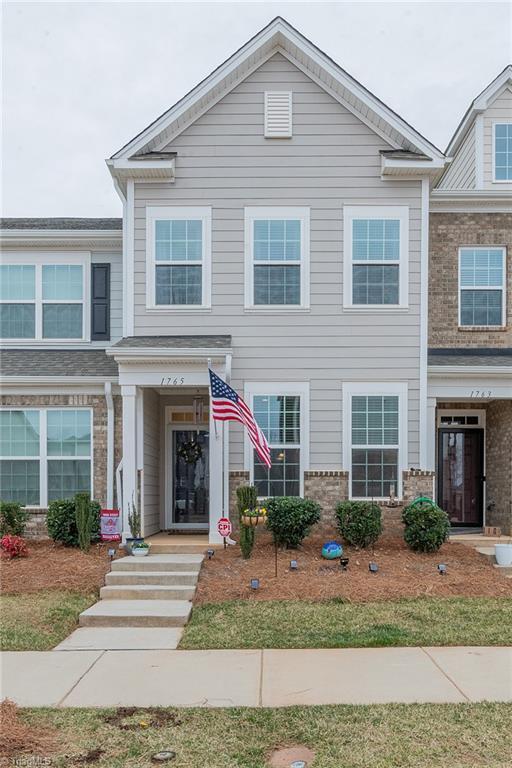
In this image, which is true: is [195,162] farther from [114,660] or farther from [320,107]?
[114,660]

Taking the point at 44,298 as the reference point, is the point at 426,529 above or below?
below

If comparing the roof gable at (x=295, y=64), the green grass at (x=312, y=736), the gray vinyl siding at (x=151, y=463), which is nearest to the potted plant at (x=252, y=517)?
the gray vinyl siding at (x=151, y=463)

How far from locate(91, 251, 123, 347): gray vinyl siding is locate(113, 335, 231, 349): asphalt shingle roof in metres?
1.67

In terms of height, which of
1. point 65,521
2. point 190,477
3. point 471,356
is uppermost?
point 471,356

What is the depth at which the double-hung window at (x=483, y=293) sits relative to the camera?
13070 millimetres

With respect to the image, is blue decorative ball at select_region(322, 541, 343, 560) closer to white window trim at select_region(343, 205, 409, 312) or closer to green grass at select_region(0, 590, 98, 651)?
green grass at select_region(0, 590, 98, 651)

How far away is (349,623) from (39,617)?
326 centimetres

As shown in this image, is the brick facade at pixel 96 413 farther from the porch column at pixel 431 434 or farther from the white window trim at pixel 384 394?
the porch column at pixel 431 434

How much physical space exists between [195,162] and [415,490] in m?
6.47

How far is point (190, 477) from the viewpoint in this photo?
13.6m

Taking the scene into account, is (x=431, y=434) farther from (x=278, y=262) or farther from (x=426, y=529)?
(x=278, y=262)

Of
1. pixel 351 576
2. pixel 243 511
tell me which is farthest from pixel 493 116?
pixel 351 576

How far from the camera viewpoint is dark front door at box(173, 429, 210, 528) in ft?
44.5

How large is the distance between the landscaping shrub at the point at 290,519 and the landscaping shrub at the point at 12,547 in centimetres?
359
